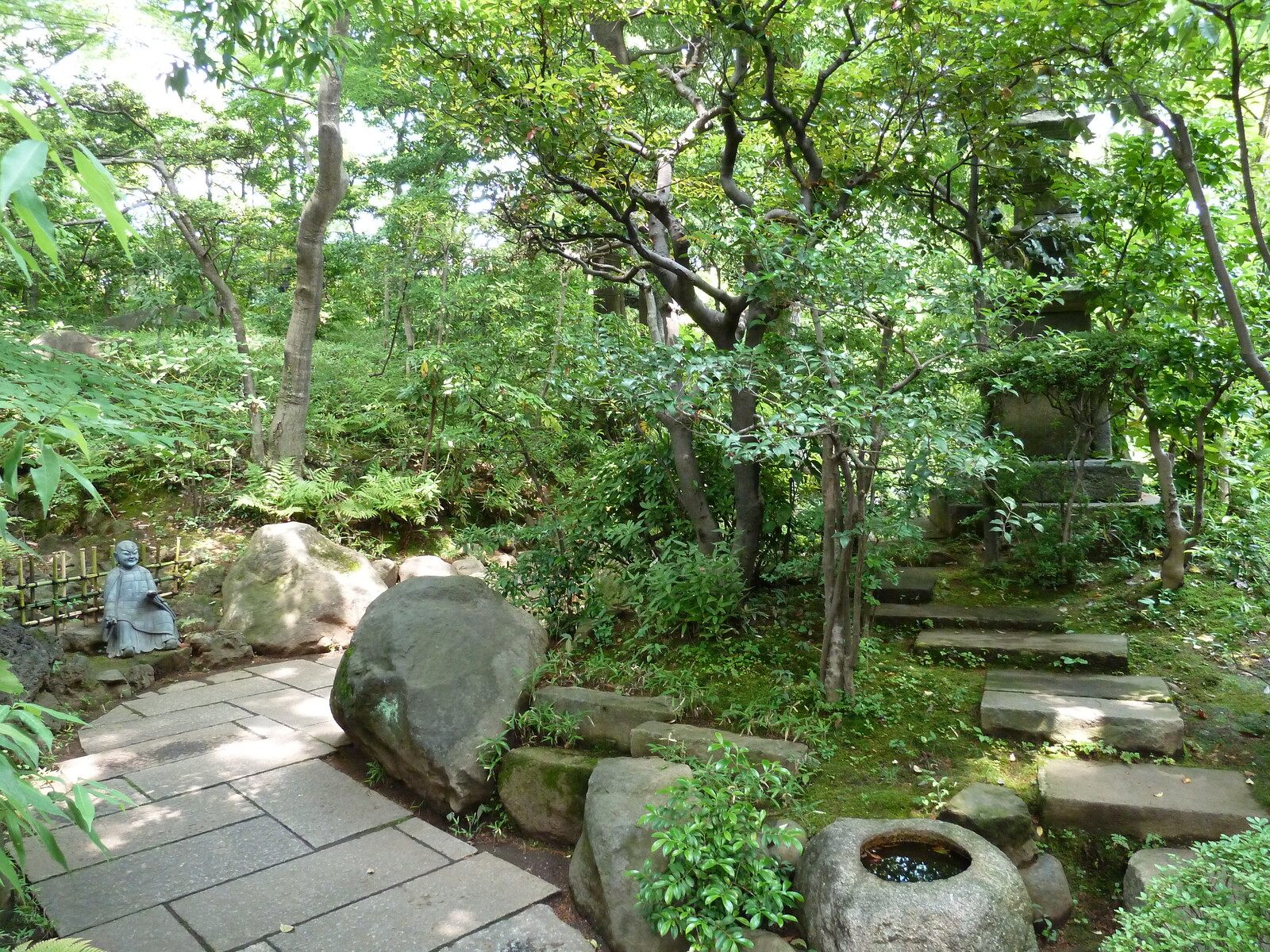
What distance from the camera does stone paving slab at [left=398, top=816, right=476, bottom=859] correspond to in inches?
138

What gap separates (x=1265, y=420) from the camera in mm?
4480

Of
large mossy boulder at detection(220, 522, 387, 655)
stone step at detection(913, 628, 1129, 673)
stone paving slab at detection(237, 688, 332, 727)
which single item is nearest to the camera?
stone step at detection(913, 628, 1129, 673)

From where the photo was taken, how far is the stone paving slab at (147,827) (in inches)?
135

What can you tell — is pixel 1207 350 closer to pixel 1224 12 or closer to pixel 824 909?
pixel 1224 12

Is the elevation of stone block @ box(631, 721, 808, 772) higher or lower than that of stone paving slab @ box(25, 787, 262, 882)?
higher

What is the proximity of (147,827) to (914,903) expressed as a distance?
336cm

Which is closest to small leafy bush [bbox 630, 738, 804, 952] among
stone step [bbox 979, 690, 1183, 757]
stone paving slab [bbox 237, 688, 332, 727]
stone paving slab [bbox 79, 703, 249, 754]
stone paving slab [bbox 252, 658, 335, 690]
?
stone step [bbox 979, 690, 1183, 757]

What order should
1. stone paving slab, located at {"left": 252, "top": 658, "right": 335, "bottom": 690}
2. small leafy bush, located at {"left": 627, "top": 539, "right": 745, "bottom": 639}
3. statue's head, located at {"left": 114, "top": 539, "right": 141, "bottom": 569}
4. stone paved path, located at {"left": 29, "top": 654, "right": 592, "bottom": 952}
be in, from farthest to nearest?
1. statue's head, located at {"left": 114, "top": 539, "right": 141, "bottom": 569}
2. stone paving slab, located at {"left": 252, "top": 658, "right": 335, "bottom": 690}
3. small leafy bush, located at {"left": 627, "top": 539, "right": 745, "bottom": 639}
4. stone paved path, located at {"left": 29, "top": 654, "right": 592, "bottom": 952}

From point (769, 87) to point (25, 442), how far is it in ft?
12.0

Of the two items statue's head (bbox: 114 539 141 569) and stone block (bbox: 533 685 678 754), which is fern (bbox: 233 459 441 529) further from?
stone block (bbox: 533 685 678 754)

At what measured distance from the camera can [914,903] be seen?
2.36 metres

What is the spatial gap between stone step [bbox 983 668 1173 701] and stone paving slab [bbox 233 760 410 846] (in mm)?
2920

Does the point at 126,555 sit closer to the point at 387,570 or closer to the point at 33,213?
the point at 387,570

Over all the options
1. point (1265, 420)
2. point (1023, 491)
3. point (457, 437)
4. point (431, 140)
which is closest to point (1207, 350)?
point (1265, 420)
